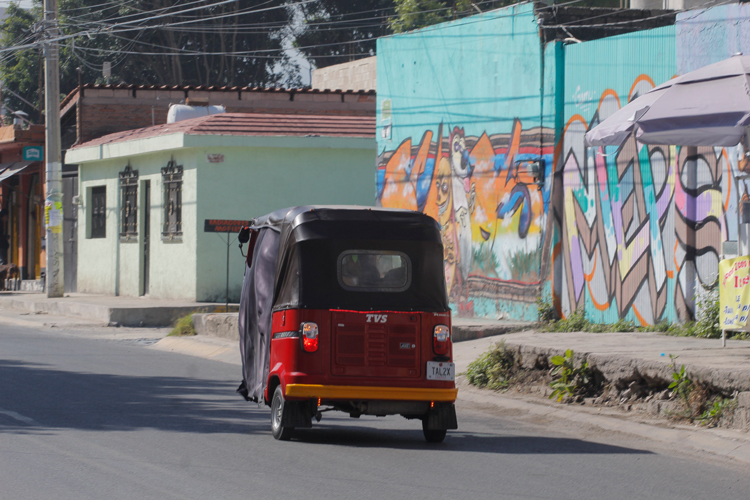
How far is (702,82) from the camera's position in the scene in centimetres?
971

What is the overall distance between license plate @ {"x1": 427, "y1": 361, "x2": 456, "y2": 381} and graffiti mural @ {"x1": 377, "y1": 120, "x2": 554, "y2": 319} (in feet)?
24.2

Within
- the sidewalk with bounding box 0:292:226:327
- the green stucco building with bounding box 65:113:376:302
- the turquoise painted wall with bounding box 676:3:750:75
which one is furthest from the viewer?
the green stucco building with bounding box 65:113:376:302

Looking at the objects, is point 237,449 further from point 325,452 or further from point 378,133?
point 378,133

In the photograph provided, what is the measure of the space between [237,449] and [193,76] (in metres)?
43.4

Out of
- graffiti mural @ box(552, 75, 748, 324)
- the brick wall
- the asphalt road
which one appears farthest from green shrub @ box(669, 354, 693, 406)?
the brick wall

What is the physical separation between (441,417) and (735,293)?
364 cm

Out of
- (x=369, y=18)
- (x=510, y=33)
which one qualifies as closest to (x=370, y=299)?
(x=510, y=33)

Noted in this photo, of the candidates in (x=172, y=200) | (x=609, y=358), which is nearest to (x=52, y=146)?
(x=172, y=200)

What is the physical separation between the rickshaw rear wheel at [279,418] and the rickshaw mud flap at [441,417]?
116 centimetres

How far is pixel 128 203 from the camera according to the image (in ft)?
86.1

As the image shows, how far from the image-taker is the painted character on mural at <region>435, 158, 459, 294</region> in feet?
57.8

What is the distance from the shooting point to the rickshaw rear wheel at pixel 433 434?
27.4ft

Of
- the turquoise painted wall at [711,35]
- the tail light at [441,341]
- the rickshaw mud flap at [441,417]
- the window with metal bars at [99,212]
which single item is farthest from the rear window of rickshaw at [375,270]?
the window with metal bars at [99,212]

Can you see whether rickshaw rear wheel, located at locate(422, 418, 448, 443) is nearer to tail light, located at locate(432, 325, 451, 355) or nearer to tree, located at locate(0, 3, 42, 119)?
tail light, located at locate(432, 325, 451, 355)
